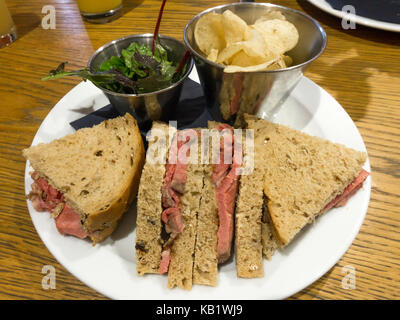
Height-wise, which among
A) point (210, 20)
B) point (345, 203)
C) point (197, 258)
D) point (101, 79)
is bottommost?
point (197, 258)

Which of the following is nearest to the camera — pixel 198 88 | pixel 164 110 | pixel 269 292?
pixel 269 292

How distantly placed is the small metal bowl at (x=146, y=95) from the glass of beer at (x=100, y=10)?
1338 mm

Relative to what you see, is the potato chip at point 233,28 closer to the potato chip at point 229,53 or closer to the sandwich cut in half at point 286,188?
the potato chip at point 229,53

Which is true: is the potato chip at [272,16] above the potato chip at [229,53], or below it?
above

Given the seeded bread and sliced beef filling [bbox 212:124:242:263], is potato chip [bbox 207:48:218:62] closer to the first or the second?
sliced beef filling [bbox 212:124:242:263]

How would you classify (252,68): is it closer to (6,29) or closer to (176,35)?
(176,35)

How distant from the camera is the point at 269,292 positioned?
1248 millimetres

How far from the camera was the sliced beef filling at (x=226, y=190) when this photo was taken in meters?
1.41

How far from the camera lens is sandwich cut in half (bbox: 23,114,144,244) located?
1445 mm

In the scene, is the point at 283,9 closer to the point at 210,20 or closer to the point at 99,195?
the point at 210,20

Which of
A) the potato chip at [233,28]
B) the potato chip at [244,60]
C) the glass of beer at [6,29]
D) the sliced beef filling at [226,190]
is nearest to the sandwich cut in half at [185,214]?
the sliced beef filling at [226,190]

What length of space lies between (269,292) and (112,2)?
9.96ft

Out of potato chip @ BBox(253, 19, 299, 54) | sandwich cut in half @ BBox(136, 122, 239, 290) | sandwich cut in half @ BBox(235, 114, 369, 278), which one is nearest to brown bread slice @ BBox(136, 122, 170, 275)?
sandwich cut in half @ BBox(136, 122, 239, 290)
